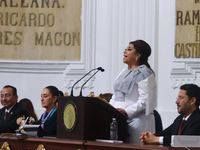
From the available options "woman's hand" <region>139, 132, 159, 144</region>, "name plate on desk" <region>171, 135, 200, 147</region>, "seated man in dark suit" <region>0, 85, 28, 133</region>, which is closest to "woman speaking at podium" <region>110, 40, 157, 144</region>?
"woman's hand" <region>139, 132, 159, 144</region>

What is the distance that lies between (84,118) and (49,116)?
131cm

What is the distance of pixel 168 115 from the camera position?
7.37 meters

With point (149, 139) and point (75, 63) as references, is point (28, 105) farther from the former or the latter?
point (149, 139)

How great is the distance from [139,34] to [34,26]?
199 centimetres

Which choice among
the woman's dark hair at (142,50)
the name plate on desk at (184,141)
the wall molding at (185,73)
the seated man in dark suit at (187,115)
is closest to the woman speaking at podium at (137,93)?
the woman's dark hair at (142,50)

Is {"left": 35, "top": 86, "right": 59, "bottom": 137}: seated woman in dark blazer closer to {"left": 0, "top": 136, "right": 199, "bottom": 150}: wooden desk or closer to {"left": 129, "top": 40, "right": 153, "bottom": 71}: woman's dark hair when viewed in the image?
{"left": 0, "top": 136, "right": 199, "bottom": 150}: wooden desk

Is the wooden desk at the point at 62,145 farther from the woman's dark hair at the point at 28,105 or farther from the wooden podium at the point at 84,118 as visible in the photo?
the woman's dark hair at the point at 28,105

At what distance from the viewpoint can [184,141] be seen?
11.5 feet

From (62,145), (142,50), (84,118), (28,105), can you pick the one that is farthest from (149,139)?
(28,105)

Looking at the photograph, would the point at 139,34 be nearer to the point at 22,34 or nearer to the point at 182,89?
the point at 22,34

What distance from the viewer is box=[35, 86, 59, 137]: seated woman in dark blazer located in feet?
16.7

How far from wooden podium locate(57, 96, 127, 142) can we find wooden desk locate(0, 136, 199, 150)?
146 mm

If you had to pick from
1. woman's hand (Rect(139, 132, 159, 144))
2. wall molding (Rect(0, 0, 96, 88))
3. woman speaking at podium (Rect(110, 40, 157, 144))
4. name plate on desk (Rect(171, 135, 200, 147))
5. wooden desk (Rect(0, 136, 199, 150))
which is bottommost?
wooden desk (Rect(0, 136, 199, 150))

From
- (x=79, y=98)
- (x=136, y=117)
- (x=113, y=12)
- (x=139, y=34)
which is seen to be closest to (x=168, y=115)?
(x=139, y=34)
